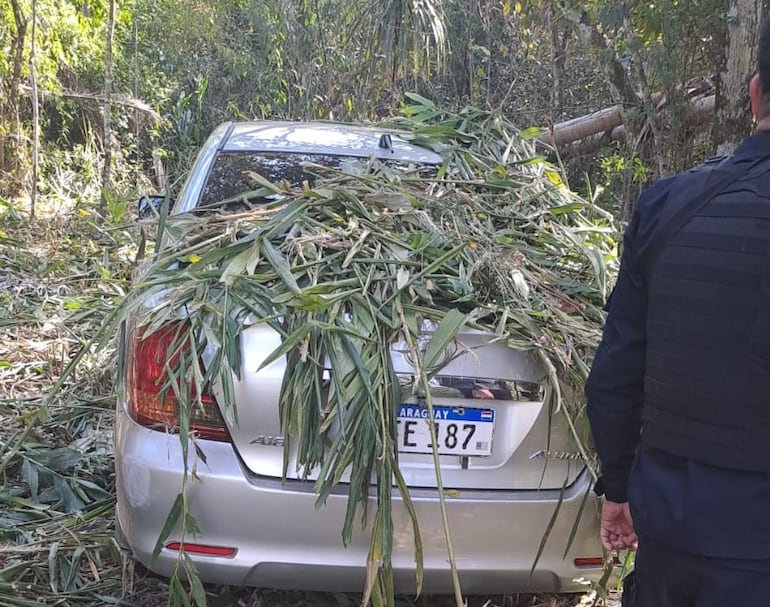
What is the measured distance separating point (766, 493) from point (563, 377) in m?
0.84

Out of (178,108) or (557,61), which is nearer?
(557,61)

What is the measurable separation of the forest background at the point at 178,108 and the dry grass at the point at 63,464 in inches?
0.5

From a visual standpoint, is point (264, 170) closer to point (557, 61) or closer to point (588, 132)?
point (588, 132)

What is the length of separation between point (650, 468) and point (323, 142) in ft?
8.08

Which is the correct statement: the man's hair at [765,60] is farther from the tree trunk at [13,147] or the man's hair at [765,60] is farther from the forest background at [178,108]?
the tree trunk at [13,147]

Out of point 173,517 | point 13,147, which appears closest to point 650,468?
point 173,517

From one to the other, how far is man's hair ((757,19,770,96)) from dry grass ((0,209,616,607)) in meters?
2.02

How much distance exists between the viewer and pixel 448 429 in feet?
A: 7.29

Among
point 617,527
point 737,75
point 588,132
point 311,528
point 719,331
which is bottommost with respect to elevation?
point 311,528

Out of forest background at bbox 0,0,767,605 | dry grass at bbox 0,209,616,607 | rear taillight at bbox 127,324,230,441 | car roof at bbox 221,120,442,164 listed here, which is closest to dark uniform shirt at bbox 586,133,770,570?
rear taillight at bbox 127,324,230,441

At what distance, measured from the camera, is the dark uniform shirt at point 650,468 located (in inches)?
58.1

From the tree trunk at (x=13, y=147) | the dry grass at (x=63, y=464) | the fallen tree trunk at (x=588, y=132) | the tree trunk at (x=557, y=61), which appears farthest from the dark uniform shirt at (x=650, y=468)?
the tree trunk at (x=13, y=147)

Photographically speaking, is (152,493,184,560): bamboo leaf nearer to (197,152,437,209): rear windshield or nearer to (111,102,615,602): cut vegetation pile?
(111,102,615,602): cut vegetation pile

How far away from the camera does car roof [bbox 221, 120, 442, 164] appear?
141 inches
